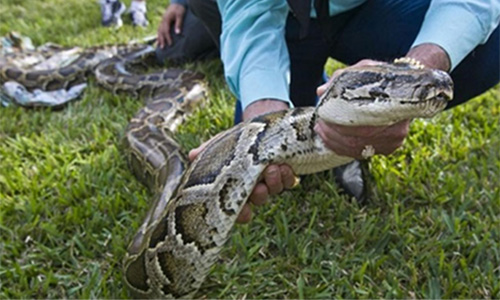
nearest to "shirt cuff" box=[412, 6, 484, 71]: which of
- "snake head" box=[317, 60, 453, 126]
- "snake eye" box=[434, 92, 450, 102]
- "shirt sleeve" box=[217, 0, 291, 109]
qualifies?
"snake head" box=[317, 60, 453, 126]

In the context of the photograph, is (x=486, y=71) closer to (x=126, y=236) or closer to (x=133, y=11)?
(x=126, y=236)

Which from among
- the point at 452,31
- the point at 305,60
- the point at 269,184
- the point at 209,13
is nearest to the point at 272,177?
the point at 269,184

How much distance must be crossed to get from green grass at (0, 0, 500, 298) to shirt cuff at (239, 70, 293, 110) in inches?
28.2

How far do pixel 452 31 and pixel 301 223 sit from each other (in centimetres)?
127

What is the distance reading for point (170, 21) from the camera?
565cm

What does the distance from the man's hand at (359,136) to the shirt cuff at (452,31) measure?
1.72 feet

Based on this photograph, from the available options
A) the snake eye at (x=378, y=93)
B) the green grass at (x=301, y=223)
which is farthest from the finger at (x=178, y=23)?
the snake eye at (x=378, y=93)

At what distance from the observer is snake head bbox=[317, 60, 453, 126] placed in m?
1.95

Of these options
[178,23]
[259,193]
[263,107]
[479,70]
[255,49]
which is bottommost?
[178,23]

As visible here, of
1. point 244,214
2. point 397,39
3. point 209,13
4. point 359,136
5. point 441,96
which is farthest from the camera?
point 209,13

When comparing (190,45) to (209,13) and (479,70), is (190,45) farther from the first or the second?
(479,70)

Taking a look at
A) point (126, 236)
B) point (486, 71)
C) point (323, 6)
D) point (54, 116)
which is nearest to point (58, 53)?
point (54, 116)

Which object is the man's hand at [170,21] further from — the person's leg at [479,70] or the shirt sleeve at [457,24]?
the shirt sleeve at [457,24]

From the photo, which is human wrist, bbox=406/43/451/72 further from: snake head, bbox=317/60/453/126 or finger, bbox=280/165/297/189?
finger, bbox=280/165/297/189
